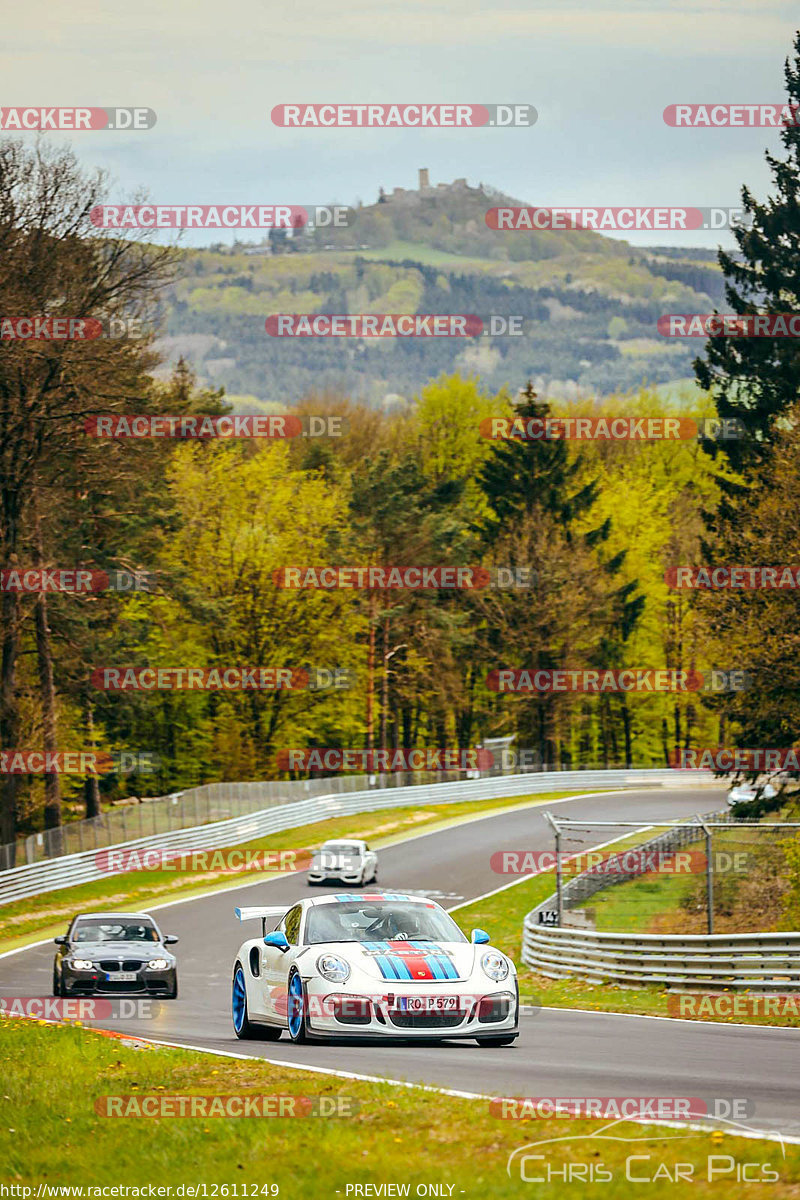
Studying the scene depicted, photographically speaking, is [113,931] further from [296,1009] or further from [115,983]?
[296,1009]

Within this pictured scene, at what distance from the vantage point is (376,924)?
13.9 m

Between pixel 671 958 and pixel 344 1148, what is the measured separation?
46.2 feet

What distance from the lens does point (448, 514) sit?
263ft

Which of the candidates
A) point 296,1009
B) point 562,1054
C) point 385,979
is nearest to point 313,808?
point 296,1009

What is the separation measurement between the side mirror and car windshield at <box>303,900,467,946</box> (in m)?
0.21

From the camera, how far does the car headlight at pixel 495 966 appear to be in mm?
13086

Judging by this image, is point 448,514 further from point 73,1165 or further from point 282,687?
point 73,1165

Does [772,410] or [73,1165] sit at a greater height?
[772,410]

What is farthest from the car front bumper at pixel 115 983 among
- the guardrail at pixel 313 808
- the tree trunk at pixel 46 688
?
the tree trunk at pixel 46 688

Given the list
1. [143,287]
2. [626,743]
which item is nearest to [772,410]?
[143,287]

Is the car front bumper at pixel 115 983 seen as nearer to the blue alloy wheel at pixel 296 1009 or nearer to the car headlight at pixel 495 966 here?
the blue alloy wheel at pixel 296 1009

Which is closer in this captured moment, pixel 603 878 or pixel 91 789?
pixel 603 878

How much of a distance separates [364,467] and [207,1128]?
76476 millimetres

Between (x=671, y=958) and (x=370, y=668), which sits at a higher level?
(x=370, y=668)
